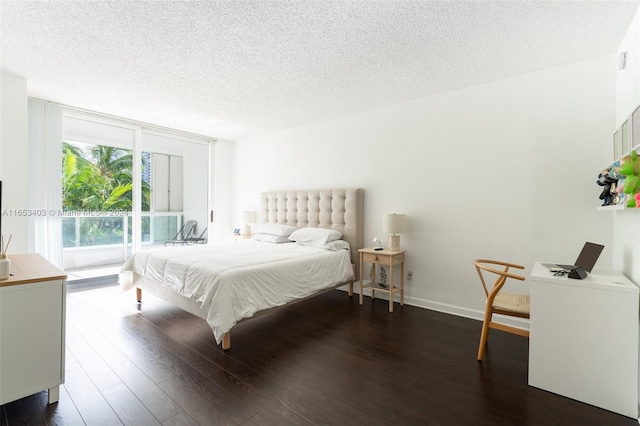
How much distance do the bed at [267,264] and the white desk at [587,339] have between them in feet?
6.76

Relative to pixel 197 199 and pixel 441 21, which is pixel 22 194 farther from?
pixel 441 21

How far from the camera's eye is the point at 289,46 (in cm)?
251

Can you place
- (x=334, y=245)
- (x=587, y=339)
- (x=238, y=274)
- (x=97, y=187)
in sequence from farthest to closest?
1. (x=97, y=187)
2. (x=334, y=245)
3. (x=238, y=274)
4. (x=587, y=339)

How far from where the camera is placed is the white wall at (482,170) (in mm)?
2701

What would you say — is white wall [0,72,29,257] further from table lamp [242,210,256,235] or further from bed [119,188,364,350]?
table lamp [242,210,256,235]

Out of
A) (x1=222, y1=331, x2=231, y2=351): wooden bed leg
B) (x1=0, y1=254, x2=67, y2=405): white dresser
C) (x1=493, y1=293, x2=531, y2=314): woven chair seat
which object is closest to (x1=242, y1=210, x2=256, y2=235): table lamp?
(x1=222, y1=331, x2=231, y2=351): wooden bed leg

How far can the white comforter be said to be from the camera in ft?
8.18

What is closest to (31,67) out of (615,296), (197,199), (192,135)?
(192,135)

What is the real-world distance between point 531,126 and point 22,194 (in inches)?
214

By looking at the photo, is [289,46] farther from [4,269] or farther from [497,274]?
[497,274]

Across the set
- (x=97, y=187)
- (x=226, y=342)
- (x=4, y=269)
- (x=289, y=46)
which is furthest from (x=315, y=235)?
(x=97, y=187)

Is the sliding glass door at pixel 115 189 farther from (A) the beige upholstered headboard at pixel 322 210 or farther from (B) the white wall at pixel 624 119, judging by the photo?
(B) the white wall at pixel 624 119

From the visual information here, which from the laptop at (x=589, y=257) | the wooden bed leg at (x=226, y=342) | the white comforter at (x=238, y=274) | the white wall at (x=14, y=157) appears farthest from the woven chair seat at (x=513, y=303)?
the white wall at (x=14, y=157)

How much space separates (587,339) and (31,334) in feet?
11.0
